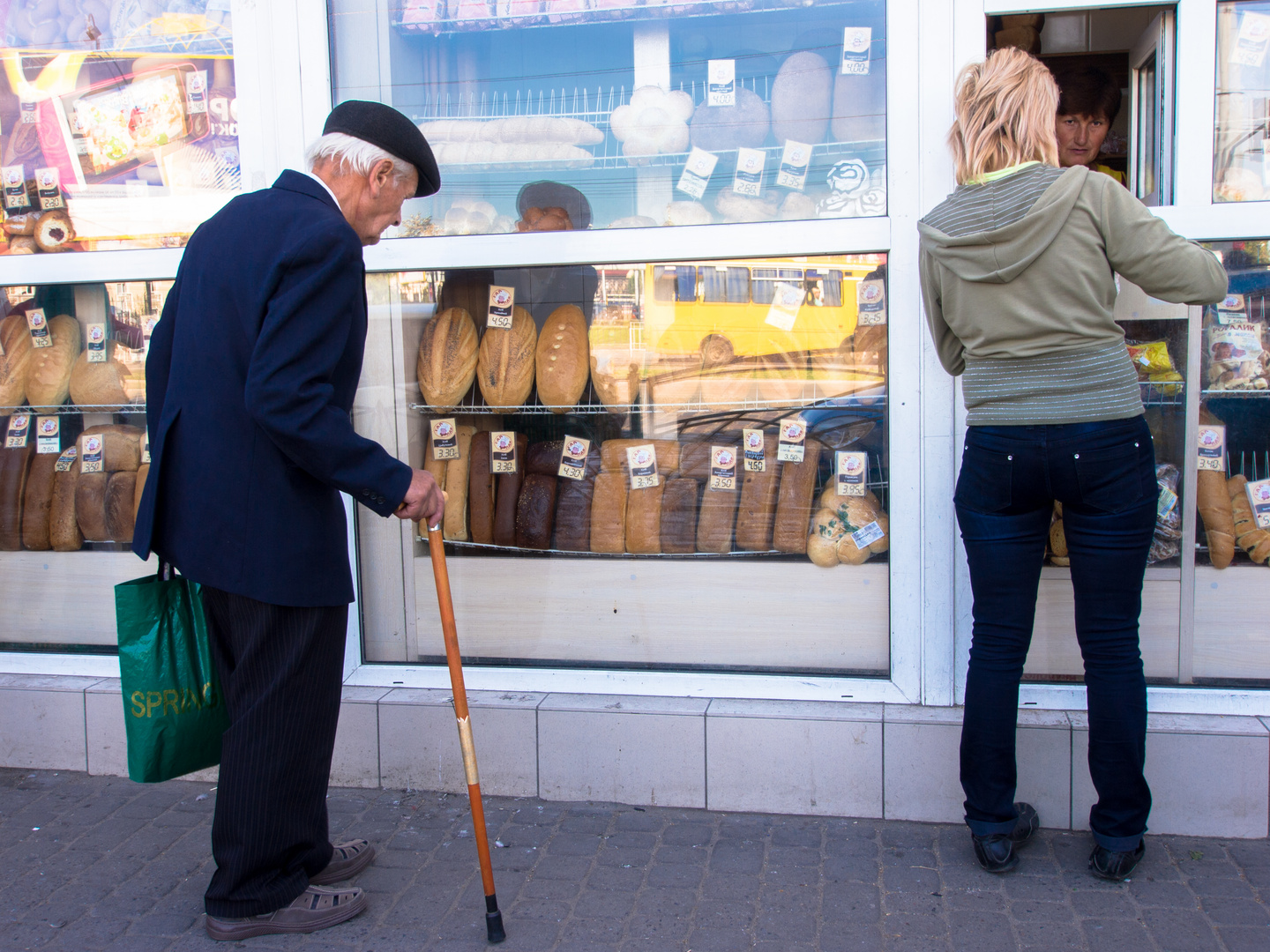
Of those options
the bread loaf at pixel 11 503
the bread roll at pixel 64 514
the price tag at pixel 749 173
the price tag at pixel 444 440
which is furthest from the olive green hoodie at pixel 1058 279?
the bread loaf at pixel 11 503

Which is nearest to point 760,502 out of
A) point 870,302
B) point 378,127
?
point 870,302

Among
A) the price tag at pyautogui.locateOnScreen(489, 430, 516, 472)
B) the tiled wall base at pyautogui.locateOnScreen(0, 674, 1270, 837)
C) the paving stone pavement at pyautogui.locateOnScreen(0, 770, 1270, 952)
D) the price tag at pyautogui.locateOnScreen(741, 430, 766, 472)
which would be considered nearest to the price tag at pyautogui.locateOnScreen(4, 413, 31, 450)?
the tiled wall base at pyautogui.locateOnScreen(0, 674, 1270, 837)

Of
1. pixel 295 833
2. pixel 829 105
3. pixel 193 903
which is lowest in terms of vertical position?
pixel 193 903

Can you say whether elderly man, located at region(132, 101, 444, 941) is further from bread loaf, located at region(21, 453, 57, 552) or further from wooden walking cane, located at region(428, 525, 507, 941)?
bread loaf, located at region(21, 453, 57, 552)

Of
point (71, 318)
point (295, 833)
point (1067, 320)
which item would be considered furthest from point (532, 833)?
point (71, 318)

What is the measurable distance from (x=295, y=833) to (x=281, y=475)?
0.90 meters

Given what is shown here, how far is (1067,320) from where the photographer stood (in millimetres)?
2311

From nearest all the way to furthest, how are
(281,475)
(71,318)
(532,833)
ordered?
(281,475)
(532,833)
(71,318)

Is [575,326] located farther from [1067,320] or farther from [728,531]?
[1067,320]

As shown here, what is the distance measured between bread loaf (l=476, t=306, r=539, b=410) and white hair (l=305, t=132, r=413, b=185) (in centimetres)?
120

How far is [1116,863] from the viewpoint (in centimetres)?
248

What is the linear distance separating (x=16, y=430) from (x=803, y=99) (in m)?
3.26

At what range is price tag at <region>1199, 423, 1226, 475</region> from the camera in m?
2.99

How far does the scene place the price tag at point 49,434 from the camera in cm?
375
